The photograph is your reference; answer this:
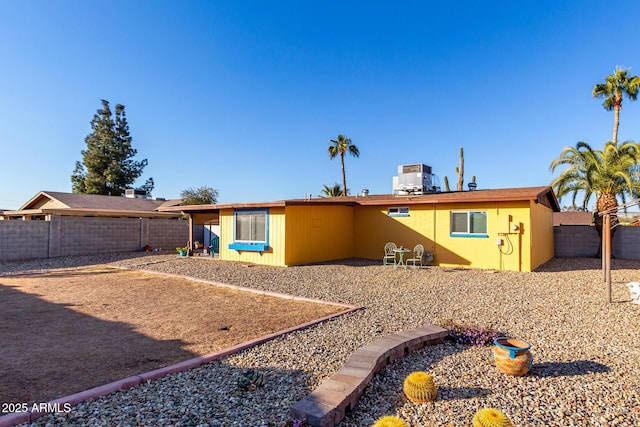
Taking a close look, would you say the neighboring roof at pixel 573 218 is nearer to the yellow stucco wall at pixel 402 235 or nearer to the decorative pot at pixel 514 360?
the yellow stucco wall at pixel 402 235

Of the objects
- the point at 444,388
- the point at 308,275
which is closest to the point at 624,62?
the point at 308,275

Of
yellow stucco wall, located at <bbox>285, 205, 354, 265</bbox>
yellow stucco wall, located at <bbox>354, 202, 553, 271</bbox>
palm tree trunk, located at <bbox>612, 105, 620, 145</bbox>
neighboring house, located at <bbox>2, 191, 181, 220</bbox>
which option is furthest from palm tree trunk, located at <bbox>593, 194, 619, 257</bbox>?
neighboring house, located at <bbox>2, 191, 181, 220</bbox>

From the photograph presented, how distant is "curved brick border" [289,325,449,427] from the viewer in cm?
279

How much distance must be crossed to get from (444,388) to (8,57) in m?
17.5

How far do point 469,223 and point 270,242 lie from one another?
7.40 meters

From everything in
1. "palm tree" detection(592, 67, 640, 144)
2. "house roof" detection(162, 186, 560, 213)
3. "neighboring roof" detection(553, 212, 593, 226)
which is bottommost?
"neighboring roof" detection(553, 212, 593, 226)

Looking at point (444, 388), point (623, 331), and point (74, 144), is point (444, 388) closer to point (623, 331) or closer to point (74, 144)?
point (623, 331)

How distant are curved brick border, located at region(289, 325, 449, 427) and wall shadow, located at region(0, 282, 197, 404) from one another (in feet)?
6.63

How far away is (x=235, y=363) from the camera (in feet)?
13.5

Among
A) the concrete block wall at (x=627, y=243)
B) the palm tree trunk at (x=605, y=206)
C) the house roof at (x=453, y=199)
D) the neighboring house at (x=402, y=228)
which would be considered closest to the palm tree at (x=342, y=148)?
the neighboring house at (x=402, y=228)

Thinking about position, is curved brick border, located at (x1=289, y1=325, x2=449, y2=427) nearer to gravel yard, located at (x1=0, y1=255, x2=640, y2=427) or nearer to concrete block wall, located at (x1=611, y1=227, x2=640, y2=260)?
gravel yard, located at (x1=0, y1=255, x2=640, y2=427)

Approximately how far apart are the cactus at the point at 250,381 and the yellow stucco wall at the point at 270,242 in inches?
358

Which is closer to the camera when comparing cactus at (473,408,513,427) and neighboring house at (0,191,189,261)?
cactus at (473,408,513,427)

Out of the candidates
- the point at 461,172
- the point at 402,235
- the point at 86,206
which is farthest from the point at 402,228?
the point at 86,206
